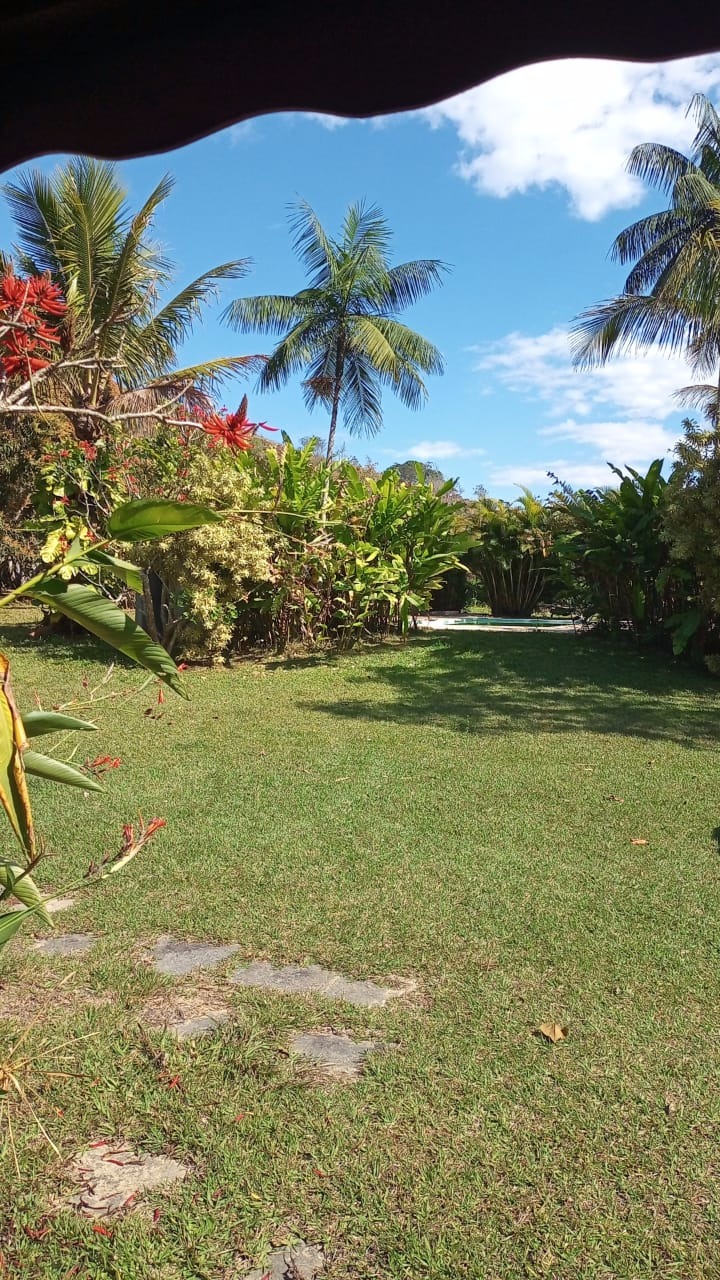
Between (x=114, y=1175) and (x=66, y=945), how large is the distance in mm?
1335

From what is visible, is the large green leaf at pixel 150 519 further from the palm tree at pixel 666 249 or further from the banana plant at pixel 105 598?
the palm tree at pixel 666 249

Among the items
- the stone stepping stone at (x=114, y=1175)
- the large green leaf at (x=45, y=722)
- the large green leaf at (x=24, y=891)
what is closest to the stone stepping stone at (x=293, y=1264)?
the stone stepping stone at (x=114, y=1175)

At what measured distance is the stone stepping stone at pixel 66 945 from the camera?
3.23 m

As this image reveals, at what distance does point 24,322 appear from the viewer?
1733 millimetres

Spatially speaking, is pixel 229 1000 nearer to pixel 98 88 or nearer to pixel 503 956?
pixel 503 956

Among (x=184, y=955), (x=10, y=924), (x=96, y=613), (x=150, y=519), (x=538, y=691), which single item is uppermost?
(x=150, y=519)

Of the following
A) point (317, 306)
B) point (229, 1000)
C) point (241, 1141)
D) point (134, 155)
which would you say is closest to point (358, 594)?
point (229, 1000)

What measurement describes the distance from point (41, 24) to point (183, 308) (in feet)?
49.1

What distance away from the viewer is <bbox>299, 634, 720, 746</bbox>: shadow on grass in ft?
23.8

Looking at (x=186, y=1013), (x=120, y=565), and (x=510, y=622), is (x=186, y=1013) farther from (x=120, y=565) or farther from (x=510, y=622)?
(x=510, y=622)

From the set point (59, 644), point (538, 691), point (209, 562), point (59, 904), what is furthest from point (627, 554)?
point (59, 904)

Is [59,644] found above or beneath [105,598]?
beneath

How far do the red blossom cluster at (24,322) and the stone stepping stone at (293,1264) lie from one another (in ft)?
6.31

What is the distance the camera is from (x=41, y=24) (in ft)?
3.48
